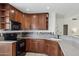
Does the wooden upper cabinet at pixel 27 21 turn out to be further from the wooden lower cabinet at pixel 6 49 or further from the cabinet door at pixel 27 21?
the wooden lower cabinet at pixel 6 49

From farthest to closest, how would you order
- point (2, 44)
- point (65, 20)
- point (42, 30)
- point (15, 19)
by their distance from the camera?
1. point (42, 30)
2. point (15, 19)
3. point (65, 20)
4. point (2, 44)

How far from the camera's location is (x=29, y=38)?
4.46 meters

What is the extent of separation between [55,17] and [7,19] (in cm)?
178

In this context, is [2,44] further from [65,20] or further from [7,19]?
[65,20]

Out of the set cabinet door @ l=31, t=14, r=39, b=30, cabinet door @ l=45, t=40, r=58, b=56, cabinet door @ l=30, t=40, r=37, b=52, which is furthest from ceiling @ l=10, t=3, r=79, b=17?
cabinet door @ l=30, t=40, r=37, b=52

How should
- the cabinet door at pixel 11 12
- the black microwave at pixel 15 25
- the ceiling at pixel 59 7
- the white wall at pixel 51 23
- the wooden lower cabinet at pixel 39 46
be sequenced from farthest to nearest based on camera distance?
the white wall at pixel 51 23 < the wooden lower cabinet at pixel 39 46 < the black microwave at pixel 15 25 < the cabinet door at pixel 11 12 < the ceiling at pixel 59 7

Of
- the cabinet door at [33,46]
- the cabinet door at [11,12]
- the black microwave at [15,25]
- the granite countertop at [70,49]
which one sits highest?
the cabinet door at [11,12]

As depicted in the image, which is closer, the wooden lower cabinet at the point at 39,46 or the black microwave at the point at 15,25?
the black microwave at the point at 15,25

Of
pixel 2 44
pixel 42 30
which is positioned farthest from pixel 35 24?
pixel 2 44

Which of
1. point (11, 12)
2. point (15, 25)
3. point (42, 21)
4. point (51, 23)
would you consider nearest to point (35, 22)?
point (42, 21)

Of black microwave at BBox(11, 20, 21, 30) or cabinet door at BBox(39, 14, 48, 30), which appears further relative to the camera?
cabinet door at BBox(39, 14, 48, 30)

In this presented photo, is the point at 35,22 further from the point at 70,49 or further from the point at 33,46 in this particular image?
the point at 70,49

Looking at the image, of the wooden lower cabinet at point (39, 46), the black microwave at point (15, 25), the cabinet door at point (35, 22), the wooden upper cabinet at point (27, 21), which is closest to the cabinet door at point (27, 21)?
the wooden upper cabinet at point (27, 21)

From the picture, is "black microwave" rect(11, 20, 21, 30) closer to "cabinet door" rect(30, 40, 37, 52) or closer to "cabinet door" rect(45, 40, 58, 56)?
"cabinet door" rect(30, 40, 37, 52)
